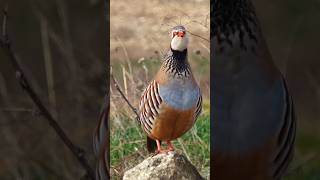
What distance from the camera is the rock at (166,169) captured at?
3338 millimetres

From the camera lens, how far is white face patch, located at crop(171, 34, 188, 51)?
3326 mm

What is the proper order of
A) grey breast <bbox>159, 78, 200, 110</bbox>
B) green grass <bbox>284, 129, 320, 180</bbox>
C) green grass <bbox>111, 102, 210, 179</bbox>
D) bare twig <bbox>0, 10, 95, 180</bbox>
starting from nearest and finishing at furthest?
bare twig <bbox>0, 10, 95, 180</bbox> < grey breast <bbox>159, 78, 200, 110</bbox> < green grass <bbox>111, 102, 210, 179</bbox> < green grass <bbox>284, 129, 320, 180</bbox>

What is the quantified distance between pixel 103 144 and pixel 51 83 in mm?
479

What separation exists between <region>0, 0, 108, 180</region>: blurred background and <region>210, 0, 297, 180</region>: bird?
699mm

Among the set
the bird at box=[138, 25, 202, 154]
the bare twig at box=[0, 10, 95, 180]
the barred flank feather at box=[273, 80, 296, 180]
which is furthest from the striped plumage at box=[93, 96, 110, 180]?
the barred flank feather at box=[273, 80, 296, 180]

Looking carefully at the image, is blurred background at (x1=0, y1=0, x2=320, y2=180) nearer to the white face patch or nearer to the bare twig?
the white face patch

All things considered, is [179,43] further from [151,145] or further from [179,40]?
[151,145]

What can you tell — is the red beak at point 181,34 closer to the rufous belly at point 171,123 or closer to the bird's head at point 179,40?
the bird's head at point 179,40

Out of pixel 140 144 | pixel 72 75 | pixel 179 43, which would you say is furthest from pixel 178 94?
pixel 72 75

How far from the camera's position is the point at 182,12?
3.39m

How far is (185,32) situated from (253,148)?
0.77m

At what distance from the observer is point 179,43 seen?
10.9ft

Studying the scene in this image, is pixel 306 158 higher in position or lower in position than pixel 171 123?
lower

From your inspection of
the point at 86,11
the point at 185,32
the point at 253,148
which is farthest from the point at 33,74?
the point at 253,148
